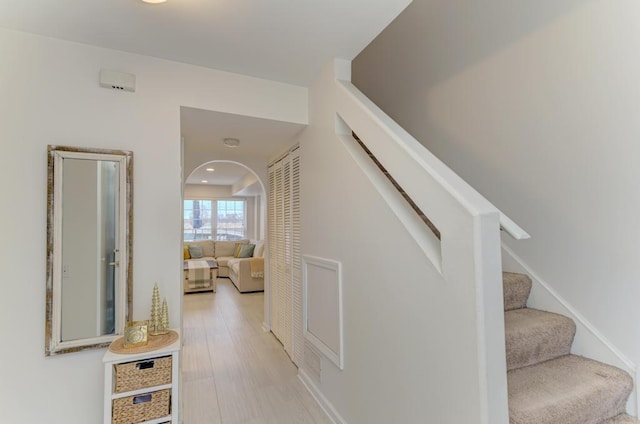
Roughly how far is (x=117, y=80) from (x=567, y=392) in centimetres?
286

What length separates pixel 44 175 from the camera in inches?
67.9

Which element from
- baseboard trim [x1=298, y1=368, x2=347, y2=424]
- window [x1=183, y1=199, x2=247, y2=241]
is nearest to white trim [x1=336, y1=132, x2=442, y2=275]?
baseboard trim [x1=298, y1=368, x2=347, y2=424]

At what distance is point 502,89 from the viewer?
2100 mm

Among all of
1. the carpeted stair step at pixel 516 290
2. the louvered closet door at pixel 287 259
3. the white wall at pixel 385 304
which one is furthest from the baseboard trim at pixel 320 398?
the carpeted stair step at pixel 516 290

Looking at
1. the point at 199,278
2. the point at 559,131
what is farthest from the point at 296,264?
the point at 199,278

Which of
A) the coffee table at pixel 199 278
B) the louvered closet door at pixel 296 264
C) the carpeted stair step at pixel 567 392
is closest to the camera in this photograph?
the carpeted stair step at pixel 567 392

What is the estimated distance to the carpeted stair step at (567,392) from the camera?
122 centimetres

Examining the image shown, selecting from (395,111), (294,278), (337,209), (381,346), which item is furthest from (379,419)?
(395,111)

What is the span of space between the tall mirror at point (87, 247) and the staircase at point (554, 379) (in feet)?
7.01

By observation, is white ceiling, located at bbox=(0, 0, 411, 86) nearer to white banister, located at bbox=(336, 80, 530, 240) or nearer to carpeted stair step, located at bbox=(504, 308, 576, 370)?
white banister, located at bbox=(336, 80, 530, 240)

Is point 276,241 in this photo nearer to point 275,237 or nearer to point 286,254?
point 275,237

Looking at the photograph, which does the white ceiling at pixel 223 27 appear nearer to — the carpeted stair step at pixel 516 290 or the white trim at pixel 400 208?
the white trim at pixel 400 208

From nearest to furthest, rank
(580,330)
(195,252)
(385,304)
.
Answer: (385,304), (580,330), (195,252)

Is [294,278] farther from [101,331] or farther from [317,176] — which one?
[101,331]
